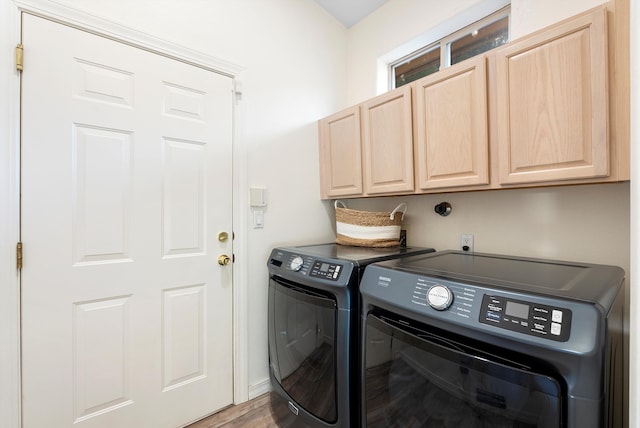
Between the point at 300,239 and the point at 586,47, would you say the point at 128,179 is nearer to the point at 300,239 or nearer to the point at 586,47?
the point at 300,239

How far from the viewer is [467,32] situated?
75.7 inches

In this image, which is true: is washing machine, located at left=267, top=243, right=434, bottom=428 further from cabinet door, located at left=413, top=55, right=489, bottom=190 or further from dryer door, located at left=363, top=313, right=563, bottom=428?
cabinet door, located at left=413, top=55, right=489, bottom=190

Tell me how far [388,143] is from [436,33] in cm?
91

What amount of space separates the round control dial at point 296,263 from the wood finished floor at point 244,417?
888mm

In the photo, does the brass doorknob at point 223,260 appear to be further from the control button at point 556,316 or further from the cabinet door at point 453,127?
the control button at point 556,316

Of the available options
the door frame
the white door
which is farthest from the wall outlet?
the door frame

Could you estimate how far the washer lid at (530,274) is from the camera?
79 centimetres

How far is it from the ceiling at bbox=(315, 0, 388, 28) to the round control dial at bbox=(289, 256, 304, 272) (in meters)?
1.98

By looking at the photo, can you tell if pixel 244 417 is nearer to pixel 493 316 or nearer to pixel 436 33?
pixel 493 316

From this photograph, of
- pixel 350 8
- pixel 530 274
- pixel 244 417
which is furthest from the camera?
pixel 350 8

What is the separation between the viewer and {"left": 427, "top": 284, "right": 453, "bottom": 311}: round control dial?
871 millimetres

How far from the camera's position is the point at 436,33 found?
77.7 inches

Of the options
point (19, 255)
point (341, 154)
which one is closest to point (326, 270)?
point (341, 154)

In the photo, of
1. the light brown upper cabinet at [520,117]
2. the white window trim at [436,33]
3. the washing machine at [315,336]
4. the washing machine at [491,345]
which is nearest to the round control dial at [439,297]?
the washing machine at [491,345]
